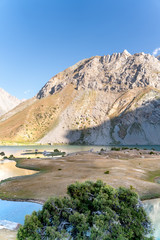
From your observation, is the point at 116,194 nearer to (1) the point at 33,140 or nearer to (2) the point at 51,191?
(2) the point at 51,191

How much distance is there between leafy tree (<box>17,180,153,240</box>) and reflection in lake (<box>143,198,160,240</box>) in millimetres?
4612

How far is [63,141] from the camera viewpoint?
193875mm

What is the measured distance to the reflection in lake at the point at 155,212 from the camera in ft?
56.1

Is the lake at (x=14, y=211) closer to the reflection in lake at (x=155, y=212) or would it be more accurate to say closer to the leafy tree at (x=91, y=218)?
the leafy tree at (x=91, y=218)

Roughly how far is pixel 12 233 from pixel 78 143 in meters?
180

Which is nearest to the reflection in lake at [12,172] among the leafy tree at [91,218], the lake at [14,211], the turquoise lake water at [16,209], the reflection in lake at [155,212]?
the turquoise lake water at [16,209]

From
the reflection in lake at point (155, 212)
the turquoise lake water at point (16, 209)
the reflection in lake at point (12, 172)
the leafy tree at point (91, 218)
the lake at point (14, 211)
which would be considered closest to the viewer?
the leafy tree at point (91, 218)

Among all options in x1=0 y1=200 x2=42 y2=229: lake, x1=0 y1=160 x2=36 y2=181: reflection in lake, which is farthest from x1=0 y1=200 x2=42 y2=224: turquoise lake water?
x1=0 y1=160 x2=36 y2=181: reflection in lake

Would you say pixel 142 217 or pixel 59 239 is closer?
pixel 59 239

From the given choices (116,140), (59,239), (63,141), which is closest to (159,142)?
(116,140)

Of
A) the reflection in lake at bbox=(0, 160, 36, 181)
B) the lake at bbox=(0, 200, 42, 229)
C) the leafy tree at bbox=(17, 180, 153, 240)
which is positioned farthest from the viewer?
the reflection in lake at bbox=(0, 160, 36, 181)

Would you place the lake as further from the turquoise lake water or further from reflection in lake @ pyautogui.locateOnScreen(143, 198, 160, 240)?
reflection in lake @ pyautogui.locateOnScreen(143, 198, 160, 240)

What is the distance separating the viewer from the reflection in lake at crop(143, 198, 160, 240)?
17111 millimetres

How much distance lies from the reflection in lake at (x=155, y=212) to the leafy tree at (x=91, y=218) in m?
4.61
